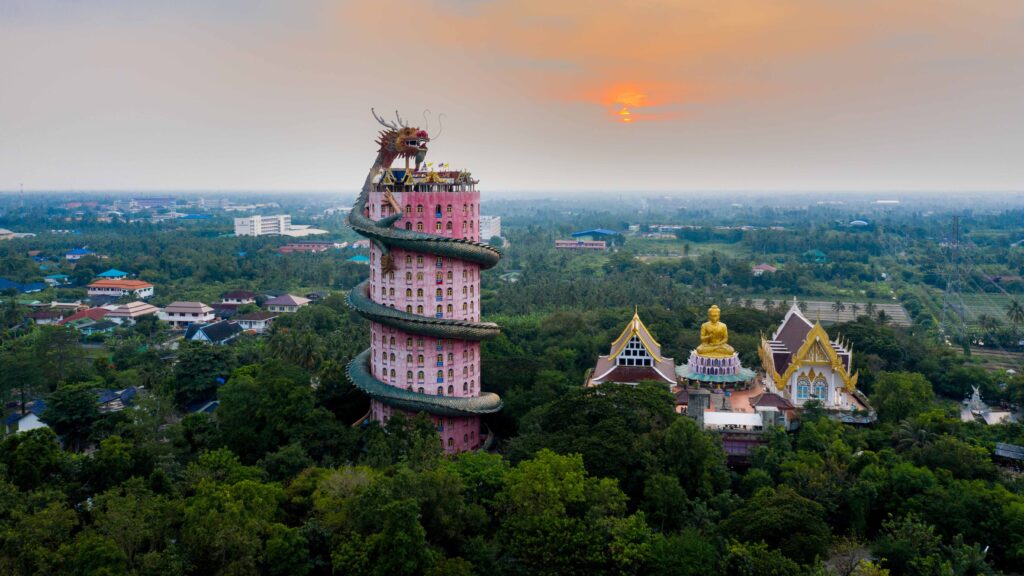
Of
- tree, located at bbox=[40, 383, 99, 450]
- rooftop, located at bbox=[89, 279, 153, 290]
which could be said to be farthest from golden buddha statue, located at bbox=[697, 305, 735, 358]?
rooftop, located at bbox=[89, 279, 153, 290]

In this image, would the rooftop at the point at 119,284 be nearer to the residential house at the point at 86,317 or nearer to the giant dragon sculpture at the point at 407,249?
the residential house at the point at 86,317

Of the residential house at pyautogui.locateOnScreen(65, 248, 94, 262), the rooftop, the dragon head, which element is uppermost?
the dragon head

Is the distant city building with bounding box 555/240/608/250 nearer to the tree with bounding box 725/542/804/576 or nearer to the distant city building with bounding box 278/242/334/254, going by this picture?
the distant city building with bounding box 278/242/334/254

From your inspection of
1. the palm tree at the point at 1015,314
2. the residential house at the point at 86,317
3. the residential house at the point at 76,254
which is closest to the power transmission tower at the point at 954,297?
the palm tree at the point at 1015,314

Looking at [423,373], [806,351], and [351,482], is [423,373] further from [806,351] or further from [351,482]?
[806,351]

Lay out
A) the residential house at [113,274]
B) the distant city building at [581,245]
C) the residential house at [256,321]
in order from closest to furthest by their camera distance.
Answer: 1. the residential house at [256,321]
2. the residential house at [113,274]
3. the distant city building at [581,245]

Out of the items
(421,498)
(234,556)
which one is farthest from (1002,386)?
(234,556)
